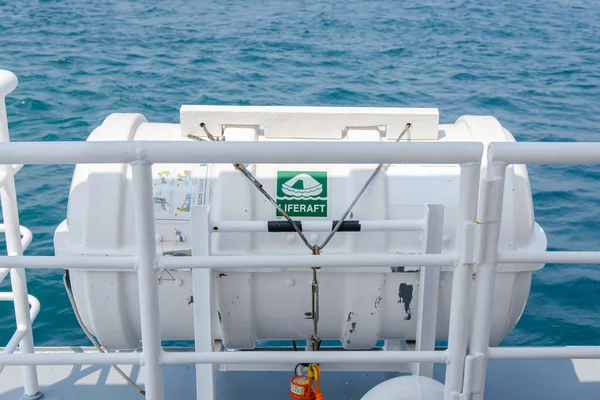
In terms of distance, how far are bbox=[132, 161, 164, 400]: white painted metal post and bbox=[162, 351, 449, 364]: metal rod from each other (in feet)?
0.17

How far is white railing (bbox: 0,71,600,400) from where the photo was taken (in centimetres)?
170

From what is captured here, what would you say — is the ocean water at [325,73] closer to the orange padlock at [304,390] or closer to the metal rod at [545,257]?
the orange padlock at [304,390]

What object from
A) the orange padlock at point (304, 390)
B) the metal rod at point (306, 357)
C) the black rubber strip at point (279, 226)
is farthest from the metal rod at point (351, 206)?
the metal rod at point (306, 357)

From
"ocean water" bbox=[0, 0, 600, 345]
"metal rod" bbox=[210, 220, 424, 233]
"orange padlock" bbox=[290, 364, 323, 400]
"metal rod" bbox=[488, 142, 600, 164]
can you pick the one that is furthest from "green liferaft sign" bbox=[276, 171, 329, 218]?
"ocean water" bbox=[0, 0, 600, 345]

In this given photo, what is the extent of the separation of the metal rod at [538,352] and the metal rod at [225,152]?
1.92 feet

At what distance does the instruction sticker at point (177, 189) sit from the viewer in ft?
9.01

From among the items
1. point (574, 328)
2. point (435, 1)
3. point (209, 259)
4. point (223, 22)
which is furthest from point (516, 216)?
point (435, 1)

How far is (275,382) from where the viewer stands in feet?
10.4

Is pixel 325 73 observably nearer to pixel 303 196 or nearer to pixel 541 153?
pixel 303 196

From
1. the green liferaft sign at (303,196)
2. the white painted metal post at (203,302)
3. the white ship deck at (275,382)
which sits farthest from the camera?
the white ship deck at (275,382)

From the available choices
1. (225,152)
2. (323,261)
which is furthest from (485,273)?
(225,152)

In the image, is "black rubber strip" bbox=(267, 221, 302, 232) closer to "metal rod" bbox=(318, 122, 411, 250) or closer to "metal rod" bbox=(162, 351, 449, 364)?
"metal rod" bbox=(318, 122, 411, 250)

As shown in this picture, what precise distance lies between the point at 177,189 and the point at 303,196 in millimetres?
498

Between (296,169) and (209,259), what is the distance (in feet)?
3.29
